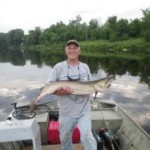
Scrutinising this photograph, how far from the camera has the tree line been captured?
63156 mm

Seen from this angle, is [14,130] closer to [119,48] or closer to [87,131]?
[87,131]

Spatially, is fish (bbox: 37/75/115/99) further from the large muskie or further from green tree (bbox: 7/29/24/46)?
green tree (bbox: 7/29/24/46)

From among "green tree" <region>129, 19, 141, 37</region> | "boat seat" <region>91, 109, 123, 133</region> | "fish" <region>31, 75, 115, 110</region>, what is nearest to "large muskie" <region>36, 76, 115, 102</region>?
"fish" <region>31, 75, 115, 110</region>

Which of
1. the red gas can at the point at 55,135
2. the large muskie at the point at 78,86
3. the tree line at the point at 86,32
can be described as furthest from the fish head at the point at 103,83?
the tree line at the point at 86,32

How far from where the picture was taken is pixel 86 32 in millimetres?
81812

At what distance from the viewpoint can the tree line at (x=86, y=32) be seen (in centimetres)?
6316

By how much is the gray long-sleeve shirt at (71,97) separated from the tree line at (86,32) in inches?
2049

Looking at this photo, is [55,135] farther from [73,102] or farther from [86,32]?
[86,32]

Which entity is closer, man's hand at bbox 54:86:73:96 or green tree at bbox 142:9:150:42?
man's hand at bbox 54:86:73:96

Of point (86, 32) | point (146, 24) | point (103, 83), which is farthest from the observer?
point (86, 32)

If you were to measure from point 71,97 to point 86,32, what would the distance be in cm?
7790

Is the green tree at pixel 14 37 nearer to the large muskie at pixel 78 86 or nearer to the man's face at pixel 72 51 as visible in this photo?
the man's face at pixel 72 51

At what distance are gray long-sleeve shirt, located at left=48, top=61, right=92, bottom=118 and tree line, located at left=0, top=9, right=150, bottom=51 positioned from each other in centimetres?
5205

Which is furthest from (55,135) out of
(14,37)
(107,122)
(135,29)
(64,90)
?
(14,37)
